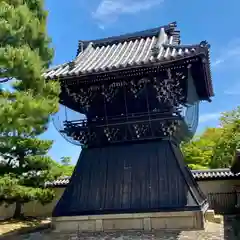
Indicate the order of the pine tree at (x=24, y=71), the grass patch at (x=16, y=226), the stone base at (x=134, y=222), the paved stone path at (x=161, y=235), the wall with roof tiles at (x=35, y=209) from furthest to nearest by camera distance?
the wall with roof tiles at (x=35, y=209)
the grass patch at (x=16, y=226)
the stone base at (x=134, y=222)
the paved stone path at (x=161, y=235)
the pine tree at (x=24, y=71)

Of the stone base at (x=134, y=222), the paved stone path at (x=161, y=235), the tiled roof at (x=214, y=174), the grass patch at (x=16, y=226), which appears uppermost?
the tiled roof at (x=214, y=174)

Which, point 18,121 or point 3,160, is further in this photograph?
point 3,160

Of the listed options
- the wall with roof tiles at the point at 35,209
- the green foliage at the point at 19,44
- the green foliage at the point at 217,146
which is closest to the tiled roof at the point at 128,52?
the green foliage at the point at 19,44

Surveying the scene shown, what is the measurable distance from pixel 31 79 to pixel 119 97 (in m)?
3.11

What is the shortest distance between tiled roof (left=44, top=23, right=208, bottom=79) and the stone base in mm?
4083

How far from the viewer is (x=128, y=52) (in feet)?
36.4

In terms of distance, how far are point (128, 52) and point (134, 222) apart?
226 inches

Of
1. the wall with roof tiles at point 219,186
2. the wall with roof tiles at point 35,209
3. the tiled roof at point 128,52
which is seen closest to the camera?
the tiled roof at point 128,52

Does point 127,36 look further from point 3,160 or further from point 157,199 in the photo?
point 3,160

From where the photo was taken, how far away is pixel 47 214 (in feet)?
55.9

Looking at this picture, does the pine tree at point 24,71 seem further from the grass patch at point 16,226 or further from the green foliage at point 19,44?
the grass patch at point 16,226

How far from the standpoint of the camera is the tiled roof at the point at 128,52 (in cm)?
859

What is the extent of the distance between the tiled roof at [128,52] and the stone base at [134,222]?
4.08 meters

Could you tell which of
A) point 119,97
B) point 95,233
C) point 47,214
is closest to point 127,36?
point 119,97
